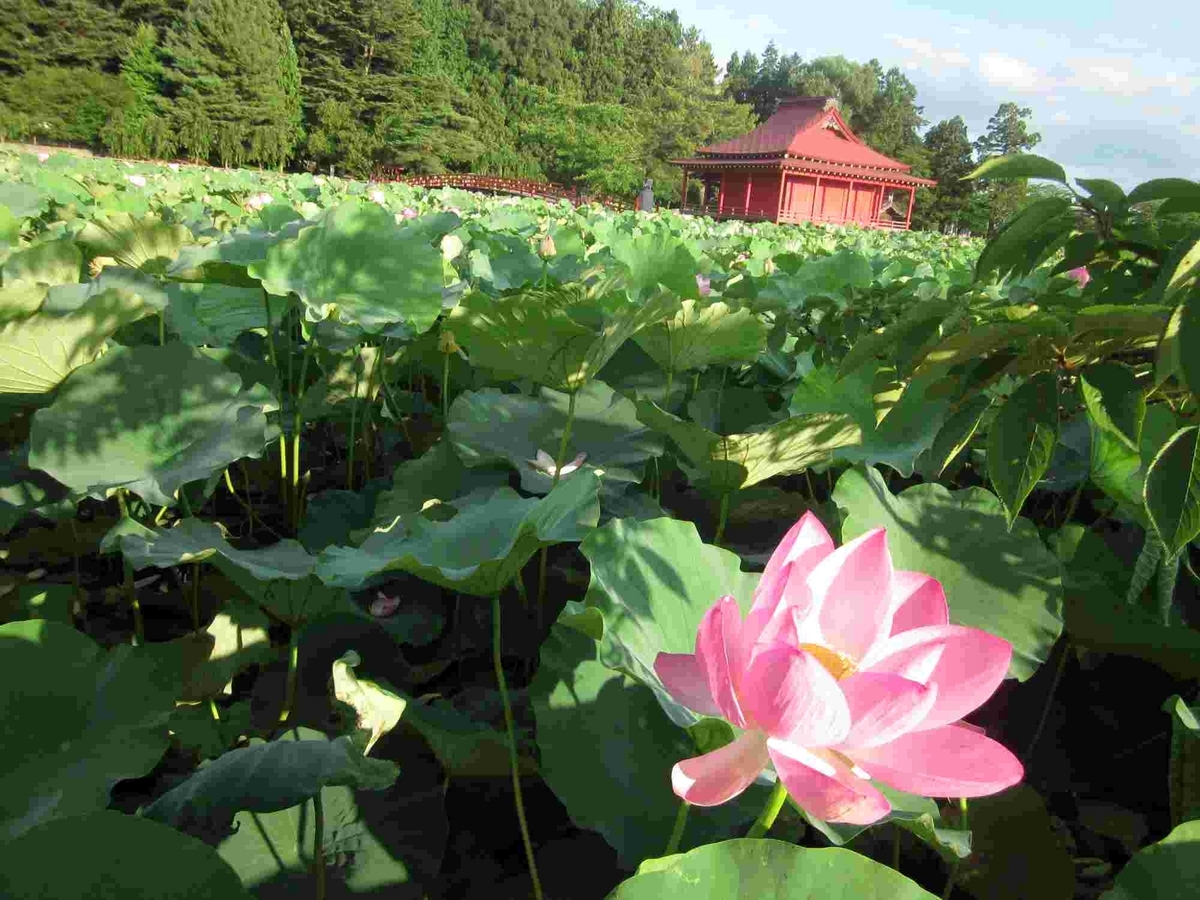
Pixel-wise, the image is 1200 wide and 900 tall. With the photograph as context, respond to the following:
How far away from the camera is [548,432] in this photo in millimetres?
1032

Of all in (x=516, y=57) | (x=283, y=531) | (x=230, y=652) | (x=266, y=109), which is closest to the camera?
(x=230, y=652)

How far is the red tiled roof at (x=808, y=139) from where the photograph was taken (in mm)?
25969

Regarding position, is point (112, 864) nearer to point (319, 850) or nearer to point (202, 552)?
point (319, 850)

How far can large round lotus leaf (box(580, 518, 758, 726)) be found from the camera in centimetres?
56

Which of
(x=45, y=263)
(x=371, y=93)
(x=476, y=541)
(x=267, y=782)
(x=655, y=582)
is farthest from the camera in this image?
(x=371, y=93)

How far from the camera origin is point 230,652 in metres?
0.83

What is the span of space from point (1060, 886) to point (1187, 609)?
36 centimetres

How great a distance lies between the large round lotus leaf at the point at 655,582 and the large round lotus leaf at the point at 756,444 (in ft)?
0.57

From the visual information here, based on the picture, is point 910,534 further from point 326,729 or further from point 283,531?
point 283,531

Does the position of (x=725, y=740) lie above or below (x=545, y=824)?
above

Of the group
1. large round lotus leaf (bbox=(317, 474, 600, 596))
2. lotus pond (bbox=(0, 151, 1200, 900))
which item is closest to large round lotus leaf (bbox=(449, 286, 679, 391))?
lotus pond (bbox=(0, 151, 1200, 900))

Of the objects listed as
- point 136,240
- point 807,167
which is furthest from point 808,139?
point 136,240

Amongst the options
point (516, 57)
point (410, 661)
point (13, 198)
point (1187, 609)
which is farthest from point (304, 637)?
point (516, 57)

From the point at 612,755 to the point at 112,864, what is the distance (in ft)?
1.07
